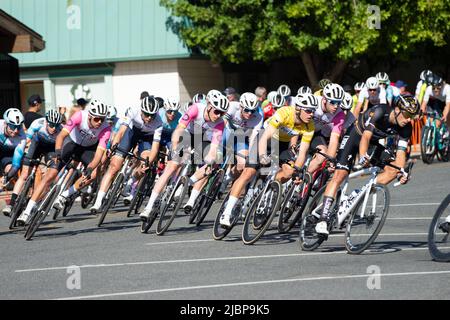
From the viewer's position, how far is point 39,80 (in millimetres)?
35094

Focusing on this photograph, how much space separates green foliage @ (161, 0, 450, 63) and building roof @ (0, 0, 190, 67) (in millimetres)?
1607

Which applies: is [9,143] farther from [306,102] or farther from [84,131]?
[306,102]

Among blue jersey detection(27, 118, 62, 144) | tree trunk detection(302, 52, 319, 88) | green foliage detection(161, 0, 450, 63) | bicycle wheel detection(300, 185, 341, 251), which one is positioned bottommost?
bicycle wheel detection(300, 185, 341, 251)

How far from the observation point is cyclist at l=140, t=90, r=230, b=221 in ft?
45.2

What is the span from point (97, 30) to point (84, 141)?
18.1 meters

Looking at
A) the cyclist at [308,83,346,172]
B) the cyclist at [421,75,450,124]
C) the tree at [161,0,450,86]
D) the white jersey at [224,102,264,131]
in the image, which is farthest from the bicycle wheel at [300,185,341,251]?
the tree at [161,0,450,86]

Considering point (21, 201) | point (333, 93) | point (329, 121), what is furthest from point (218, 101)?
point (21, 201)

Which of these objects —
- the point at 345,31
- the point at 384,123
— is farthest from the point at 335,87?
the point at 345,31

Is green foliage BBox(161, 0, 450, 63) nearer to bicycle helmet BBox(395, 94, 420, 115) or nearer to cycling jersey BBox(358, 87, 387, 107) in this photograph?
cycling jersey BBox(358, 87, 387, 107)

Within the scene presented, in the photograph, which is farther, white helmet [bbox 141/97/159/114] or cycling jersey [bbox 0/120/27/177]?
cycling jersey [bbox 0/120/27/177]

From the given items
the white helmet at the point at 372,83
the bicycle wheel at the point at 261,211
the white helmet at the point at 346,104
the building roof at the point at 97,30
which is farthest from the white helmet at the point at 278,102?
the building roof at the point at 97,30

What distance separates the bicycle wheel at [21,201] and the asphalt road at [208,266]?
221mm

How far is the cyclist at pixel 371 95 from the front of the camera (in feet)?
67.1

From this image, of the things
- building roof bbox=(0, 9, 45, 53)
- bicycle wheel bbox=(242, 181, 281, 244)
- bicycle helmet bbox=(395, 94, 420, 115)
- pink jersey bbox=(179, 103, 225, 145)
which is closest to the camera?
bicycle helmet bbox=(395, 94, 420, 115)
